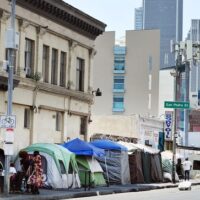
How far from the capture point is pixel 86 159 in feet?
108

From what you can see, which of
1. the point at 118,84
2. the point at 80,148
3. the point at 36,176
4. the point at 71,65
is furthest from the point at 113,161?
the point at 118,84

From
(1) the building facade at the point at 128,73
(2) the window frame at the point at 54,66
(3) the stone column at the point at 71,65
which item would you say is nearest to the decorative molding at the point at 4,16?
(2) the window frame at the point at 54,66

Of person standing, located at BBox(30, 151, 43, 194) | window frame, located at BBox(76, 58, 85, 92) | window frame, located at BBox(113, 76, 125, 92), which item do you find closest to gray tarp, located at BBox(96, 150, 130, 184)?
window frame, located at BBox(76, 58, 85, 92)

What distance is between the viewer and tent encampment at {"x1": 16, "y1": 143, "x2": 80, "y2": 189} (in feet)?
97.7

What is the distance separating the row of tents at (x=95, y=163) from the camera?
30.0 metres

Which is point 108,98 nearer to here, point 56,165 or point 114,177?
point 114,177

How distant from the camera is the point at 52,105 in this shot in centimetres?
3569

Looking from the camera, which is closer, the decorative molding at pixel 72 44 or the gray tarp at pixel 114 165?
the gray tarp at pixel 114 165

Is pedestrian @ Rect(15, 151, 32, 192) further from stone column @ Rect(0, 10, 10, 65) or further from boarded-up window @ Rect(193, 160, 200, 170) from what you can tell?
boarded-up window @ Rect(193, 160, 200, 170)

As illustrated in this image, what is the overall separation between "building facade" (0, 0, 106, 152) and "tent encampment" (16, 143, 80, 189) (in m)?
2.27

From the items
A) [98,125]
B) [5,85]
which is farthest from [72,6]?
[98,125]

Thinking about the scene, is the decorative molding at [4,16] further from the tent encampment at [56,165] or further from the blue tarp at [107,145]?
the blue tarp at [107,145]

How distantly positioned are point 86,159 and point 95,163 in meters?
0.88

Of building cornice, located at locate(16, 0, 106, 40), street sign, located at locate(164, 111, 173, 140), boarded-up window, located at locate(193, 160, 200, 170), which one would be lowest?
boarded-up window, located at locate(193, 160, 200, 170)
